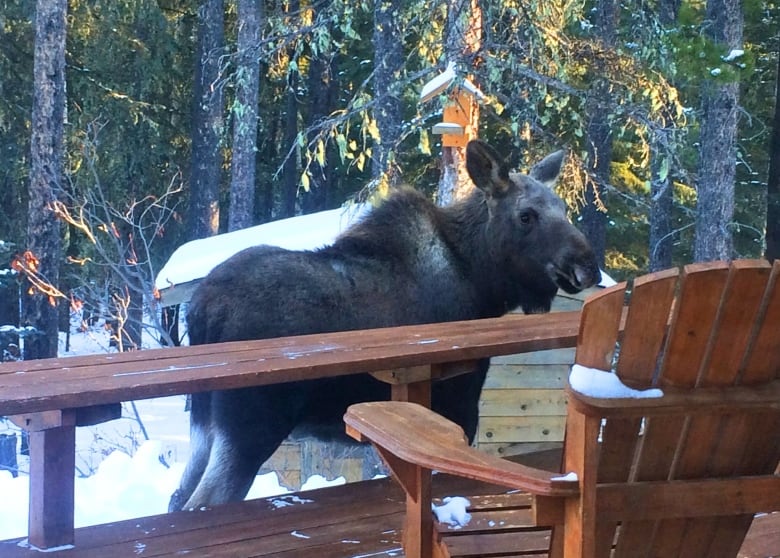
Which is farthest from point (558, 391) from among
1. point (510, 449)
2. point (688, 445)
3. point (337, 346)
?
point (688, 445)

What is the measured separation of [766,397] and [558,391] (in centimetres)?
614

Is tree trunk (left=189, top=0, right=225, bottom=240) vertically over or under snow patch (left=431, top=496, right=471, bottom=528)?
over

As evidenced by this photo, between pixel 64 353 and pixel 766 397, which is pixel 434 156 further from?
pixel 766 397

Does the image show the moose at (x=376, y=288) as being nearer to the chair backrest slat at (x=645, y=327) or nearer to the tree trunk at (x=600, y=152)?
the chair backrest slat at (x=645, y=327)

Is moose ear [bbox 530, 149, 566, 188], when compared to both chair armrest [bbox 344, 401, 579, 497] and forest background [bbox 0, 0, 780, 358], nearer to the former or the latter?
forest background [bbox 0, 0, 780, 358]

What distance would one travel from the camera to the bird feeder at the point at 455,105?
6.75 metres

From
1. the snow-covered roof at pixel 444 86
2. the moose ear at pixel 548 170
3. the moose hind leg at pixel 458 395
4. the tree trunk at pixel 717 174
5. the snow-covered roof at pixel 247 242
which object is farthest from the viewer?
the tree trunk at pixel 717 174

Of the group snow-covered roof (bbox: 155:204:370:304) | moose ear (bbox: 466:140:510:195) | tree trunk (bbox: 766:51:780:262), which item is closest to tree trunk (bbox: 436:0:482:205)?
snow-covered roof (bbox: 155:204:370:304)

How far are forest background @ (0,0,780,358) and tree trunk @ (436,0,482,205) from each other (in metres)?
0.02

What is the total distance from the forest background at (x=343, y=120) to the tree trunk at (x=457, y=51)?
0.06 ft

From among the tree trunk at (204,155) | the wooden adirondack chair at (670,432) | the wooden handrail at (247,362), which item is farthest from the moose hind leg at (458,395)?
the tree trunk at (204,155)

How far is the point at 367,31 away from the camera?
17.9 meters

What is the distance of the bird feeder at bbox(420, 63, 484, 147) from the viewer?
22.1 feet

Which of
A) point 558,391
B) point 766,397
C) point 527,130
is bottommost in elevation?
point 558,391
